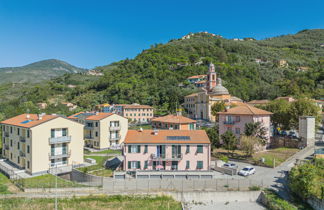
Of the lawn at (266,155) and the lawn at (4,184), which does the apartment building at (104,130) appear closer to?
the lawn at (4,184)

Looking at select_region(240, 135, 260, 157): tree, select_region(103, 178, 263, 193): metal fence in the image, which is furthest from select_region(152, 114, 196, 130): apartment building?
select_region(103, 178, 263, 193): metal fence

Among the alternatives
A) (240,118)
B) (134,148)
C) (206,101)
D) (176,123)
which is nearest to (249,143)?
(240,118)

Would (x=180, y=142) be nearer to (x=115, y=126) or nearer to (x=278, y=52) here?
(x=115, y=126)

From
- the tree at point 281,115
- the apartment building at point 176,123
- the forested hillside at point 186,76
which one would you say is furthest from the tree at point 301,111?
the forested hillside at point 186,76

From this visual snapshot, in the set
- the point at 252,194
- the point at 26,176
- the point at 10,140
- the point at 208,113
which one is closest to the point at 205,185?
the point at 252,194

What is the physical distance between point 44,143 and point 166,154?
16763 mm

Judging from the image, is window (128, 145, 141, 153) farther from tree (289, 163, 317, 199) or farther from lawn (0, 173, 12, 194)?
tree (289, 163, 317, 199)

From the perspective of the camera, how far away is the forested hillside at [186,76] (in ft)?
342

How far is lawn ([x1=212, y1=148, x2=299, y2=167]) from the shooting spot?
36.5 metres

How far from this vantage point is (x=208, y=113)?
82.4 m

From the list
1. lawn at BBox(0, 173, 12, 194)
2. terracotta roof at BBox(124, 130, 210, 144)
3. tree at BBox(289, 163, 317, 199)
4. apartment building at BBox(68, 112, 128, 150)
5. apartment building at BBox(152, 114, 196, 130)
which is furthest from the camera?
apartment building at BBox(68, 112, 128, 150)

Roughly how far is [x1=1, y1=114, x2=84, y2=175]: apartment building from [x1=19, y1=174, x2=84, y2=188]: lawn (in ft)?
6.74

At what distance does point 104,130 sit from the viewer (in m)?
47.6

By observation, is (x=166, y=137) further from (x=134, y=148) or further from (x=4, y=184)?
(x=4, y=184)
